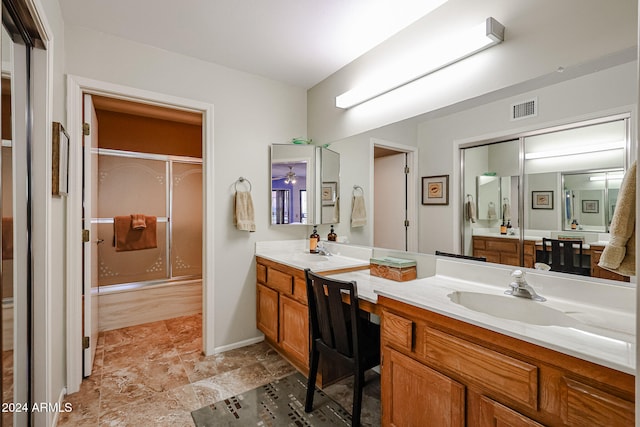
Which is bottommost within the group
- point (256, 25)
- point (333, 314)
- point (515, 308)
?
point (333, 314)

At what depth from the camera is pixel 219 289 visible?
266 centimetres

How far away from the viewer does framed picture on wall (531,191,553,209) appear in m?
1.52

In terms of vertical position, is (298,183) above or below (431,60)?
below

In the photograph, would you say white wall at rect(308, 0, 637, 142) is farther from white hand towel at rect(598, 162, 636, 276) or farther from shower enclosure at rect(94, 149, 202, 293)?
shower enclosure at rect(94, 149, 202, 293)

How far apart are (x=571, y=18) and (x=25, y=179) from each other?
2.56 metres

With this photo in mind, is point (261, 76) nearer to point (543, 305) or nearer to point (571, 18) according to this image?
point (571, 18)

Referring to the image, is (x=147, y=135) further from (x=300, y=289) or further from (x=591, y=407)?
(x=591, y=407)

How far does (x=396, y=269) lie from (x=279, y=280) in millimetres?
975

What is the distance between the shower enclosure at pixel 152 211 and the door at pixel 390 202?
2.54 m

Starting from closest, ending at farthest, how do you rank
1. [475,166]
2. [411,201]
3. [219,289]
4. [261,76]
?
[475,166] < [411,201] < [219,289] < [261,76]

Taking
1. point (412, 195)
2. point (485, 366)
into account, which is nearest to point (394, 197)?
point (412, 195)

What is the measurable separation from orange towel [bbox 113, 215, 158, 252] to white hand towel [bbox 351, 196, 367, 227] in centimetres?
243

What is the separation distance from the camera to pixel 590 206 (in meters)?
1.38

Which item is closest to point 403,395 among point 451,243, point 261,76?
point 451,243
